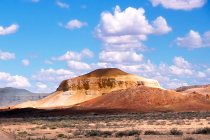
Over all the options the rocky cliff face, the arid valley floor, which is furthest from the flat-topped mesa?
the arid valley floor

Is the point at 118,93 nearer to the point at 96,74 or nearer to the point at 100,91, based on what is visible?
the point at 100,91

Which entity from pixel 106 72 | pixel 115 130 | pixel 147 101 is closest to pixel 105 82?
pixel 106 72

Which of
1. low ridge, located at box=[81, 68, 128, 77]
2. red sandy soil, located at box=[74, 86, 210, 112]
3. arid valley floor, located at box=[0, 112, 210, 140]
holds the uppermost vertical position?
low ridge, located at box=[81, 68, 128, 77]

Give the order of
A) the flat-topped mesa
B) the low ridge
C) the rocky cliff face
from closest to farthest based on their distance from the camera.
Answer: the rocky cliff face
the flat-topped mesa
the low ridge

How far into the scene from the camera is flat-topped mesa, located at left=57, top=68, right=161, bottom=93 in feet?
415

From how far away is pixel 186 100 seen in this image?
3863 inches

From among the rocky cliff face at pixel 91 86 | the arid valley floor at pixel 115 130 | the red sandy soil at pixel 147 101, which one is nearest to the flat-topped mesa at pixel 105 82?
the rocky cliff face at pixel 91 86

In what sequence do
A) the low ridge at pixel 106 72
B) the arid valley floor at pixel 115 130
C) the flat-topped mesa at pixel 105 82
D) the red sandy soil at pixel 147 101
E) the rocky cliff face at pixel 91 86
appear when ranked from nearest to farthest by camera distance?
the arid valley floor at pixel 115 130
the red sandy soil at pixel 147 101
the rocky cliff face at pixel 91 86
the flat-topped mesa at pixel 105 82
the low ridge at pixel 106 72

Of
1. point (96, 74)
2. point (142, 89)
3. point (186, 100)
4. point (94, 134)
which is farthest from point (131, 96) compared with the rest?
point (94, 134)

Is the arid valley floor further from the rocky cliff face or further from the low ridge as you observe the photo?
the low ridge

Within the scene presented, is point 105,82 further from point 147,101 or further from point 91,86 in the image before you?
point 147,101

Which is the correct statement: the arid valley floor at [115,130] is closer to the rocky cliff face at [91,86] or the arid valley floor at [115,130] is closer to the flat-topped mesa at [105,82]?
the rocky cliff face at [91,86]

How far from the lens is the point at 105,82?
127000 mm

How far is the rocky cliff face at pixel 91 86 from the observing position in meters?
124
